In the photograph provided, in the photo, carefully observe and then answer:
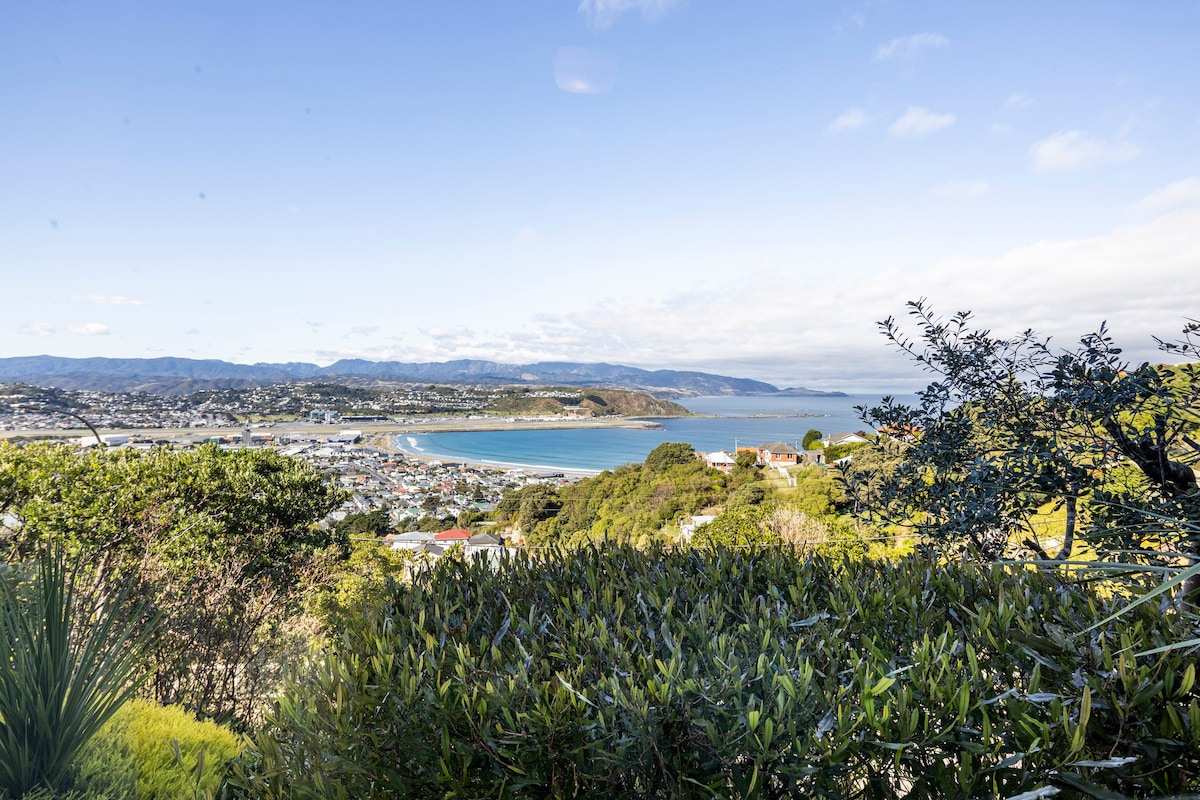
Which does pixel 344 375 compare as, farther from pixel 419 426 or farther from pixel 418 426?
pixel 419 426

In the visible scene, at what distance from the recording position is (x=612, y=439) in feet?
262

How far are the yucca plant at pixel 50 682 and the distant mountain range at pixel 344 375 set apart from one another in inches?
1372

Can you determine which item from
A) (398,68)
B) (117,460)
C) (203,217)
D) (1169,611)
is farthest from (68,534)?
(203,217)

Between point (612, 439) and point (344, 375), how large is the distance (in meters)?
40.0

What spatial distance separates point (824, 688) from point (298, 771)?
129 centimetres

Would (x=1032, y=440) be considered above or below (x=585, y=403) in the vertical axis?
above

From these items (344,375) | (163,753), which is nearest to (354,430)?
(344,375)

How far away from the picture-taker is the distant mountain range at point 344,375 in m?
45.9

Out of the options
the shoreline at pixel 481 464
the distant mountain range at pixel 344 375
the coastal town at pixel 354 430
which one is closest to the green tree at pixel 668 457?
the coastal town at pixel 354 430

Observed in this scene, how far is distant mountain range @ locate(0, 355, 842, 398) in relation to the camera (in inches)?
1809

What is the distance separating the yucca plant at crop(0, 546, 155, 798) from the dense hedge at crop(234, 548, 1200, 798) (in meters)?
0.47

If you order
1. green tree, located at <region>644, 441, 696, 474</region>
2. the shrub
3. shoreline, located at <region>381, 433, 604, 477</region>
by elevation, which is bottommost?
shoreline, located at <region>381, 433, 604, 477</region>

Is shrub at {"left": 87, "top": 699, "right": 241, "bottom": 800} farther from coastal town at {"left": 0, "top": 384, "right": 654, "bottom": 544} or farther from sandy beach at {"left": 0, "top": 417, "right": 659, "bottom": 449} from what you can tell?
sandy beach at {"left": 0, "top": 417, "right": 659, "bottom": 449}

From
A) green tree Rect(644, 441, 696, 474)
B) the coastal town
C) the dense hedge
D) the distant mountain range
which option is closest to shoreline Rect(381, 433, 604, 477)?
the coastal town
